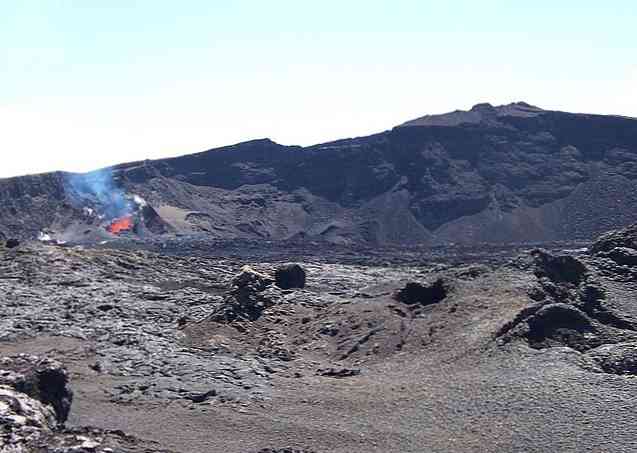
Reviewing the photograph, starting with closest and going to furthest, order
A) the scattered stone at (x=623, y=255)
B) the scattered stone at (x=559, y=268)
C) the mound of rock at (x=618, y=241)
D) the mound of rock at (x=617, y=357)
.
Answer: the mound of rock at (x=617, y=357)
the scattered stone at (x=623, y=255)
the scattered stone at (x=559, y=268)
the mound of rock at (x=618, y=241)

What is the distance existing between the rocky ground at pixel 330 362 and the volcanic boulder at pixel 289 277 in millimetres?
170

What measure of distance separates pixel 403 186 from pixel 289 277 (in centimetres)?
7643

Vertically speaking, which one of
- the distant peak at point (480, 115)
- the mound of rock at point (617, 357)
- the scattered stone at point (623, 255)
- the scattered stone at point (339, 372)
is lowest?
the scattered stone at point (339, 372)

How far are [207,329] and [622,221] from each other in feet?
262

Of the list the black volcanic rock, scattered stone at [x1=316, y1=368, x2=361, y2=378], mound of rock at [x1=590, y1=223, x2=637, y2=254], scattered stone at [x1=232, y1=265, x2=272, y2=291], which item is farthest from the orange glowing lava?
mound of rock at [x1=590, y1=223, x2=637, y2=254]

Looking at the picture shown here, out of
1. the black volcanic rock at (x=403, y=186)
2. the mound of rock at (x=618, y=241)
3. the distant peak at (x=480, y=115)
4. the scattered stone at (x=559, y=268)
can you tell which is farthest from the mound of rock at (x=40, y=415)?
the distant peak at (x=480, y=115)

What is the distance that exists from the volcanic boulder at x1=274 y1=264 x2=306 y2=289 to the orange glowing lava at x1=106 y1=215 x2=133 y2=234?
2345 inches

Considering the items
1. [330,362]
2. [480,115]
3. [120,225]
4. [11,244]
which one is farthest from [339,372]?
[480,115]

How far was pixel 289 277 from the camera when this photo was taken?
2315 inches

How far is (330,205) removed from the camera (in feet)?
434

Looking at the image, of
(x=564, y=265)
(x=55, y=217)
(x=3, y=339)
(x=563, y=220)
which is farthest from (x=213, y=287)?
(x=563, y=220)

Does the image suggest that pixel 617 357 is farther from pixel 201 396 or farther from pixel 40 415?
pixel 40 415

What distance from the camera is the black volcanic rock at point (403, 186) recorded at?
4566 inches

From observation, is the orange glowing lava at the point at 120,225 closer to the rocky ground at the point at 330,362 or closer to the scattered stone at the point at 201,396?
the rocky ground at the point at 330,362
